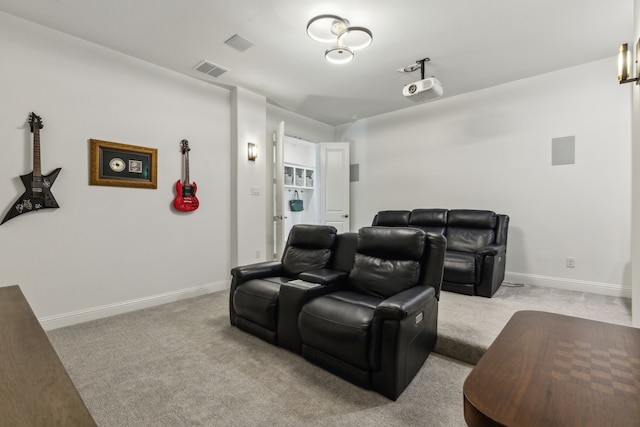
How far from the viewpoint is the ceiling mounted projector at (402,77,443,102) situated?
3201 mm

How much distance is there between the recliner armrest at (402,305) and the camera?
1.63 meters

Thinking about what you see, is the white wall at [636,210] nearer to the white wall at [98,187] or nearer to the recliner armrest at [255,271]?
the recliner armrest at [255,271]

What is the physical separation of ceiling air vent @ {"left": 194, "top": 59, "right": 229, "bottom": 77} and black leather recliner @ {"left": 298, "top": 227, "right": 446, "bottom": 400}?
2.58m


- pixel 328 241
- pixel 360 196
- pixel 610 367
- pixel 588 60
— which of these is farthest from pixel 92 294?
pixel 588 60

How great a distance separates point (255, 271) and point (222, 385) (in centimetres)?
105

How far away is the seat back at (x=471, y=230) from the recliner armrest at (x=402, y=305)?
85.4 inches

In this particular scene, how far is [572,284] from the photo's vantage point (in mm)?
3514

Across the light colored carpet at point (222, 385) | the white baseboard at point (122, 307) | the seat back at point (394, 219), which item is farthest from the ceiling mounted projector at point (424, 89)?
the white baseboard at point (122, 307)

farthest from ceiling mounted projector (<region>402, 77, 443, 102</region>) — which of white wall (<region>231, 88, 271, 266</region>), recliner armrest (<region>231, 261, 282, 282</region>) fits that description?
recliner armrest (<region>231, 261, 282, 282</region>)

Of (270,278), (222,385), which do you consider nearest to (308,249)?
(270,278)

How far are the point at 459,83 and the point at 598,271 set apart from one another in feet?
9.28

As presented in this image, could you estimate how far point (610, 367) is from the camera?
833 millimetres

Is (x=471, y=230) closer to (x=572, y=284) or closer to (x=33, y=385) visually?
(x=572, y=284)

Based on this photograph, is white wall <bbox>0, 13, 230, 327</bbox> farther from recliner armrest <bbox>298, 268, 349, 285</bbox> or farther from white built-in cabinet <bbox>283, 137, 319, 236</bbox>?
recliner armrest <bbox>298, 268, 349, 285</bbox>
